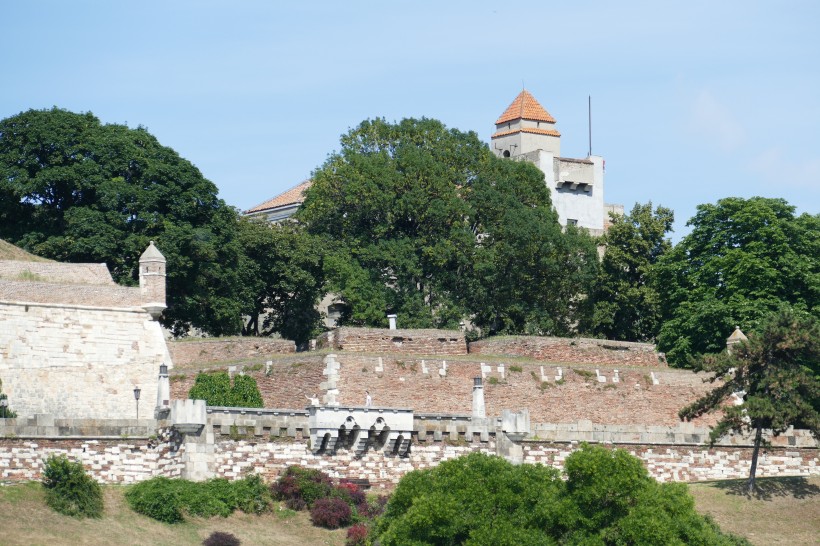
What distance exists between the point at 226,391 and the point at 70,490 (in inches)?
438

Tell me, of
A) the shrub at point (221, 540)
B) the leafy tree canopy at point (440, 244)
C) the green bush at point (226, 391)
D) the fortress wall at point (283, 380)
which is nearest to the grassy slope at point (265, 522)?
the shrub at point (221, 540)

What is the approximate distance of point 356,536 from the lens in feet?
158

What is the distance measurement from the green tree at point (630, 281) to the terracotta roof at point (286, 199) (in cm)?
1609

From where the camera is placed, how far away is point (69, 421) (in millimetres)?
48219

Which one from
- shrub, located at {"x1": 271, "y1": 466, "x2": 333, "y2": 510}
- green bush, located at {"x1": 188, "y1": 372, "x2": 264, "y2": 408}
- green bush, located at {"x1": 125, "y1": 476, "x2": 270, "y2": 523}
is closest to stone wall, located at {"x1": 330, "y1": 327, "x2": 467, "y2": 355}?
green bush, located at {"x1": 188, "y1": 372, "x2": 264, "y2": 408}

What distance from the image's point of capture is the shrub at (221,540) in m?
46.6

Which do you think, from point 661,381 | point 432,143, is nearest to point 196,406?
point 661,381

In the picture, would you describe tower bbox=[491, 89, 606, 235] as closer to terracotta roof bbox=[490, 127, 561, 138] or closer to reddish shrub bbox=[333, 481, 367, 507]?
terracotta roof bbox=[490, 127, 561, 138]

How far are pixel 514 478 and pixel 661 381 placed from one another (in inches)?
746

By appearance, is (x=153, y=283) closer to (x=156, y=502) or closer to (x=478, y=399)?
(x=478, y=399)

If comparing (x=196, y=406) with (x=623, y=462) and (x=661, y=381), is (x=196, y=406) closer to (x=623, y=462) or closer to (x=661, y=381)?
(x=623, y=462)

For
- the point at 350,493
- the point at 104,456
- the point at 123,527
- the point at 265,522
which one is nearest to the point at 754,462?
the point at 350,493

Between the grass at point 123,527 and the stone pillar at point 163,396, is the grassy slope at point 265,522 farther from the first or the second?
the stone pillar at point 163,396

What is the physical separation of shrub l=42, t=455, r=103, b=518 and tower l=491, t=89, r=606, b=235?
4037 centimetres
